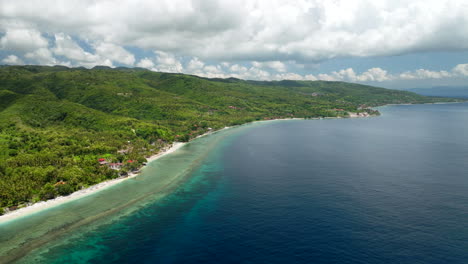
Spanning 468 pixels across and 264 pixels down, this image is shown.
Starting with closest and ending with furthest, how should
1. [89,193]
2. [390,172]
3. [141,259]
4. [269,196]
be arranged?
[141,259] < [269,196] < [89,193] < [390,172]

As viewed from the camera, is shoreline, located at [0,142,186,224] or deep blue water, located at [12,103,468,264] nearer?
deep blue water, located at [12,103,468,264]

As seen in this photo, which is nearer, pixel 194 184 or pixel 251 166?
pixel 194 184

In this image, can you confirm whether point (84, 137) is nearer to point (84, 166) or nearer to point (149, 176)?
point (84, 166)

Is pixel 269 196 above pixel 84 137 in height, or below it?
below

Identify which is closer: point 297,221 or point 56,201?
point 297,221

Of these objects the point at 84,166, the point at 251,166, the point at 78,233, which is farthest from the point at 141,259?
the point at 251,166


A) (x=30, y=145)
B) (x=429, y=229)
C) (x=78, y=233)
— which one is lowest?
(x=78, y=233)

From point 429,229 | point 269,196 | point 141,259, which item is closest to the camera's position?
point 141,259

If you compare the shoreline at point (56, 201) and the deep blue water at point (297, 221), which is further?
the shoreline at point (56, 201)

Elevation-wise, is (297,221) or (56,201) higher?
(297,221)

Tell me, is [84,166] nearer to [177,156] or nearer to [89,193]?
[89,193]
